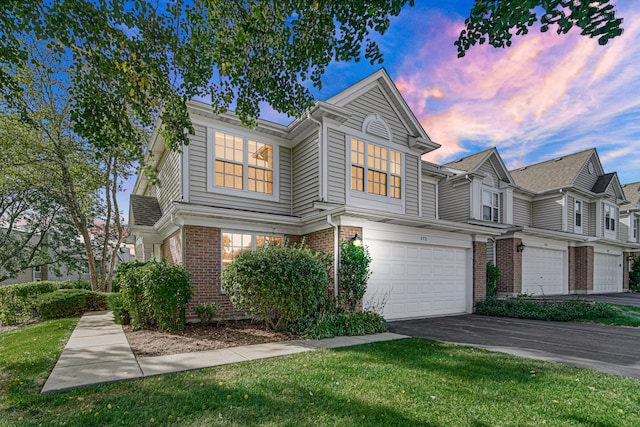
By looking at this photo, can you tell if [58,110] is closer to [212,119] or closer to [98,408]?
[212,119]

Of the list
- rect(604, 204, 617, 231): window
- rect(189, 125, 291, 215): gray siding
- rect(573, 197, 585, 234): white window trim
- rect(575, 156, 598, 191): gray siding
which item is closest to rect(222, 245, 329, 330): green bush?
rect(189, 125, 291, 215): gray siding

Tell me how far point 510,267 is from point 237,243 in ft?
38.9

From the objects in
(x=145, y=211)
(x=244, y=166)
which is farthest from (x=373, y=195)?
(x=145, y=211)

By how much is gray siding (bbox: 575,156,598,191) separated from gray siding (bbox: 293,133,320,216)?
57.9 feet

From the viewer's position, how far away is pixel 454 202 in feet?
53.4

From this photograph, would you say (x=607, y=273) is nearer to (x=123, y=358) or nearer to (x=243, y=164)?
(x=243, y=164)

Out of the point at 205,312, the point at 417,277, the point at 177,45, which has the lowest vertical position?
the point at 205,312

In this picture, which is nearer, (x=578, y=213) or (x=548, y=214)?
(x=548, y=214)

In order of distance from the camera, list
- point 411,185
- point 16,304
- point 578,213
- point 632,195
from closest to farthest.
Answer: point 16,304 → point 411,185 → point 578,213 → point 632,195

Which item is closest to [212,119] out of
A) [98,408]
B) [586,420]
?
[98,408]

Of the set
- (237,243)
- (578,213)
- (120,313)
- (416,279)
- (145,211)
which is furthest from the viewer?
(578,213)

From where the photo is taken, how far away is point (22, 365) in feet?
15.8

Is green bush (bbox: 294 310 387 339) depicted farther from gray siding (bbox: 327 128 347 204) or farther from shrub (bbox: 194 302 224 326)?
gray siding (bbox: 327 128 347 204)

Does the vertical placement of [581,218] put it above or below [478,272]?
above
